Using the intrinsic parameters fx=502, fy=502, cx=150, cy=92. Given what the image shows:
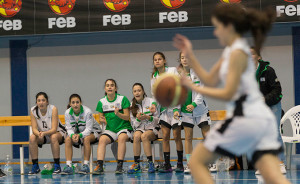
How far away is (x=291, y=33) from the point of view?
1062 centimetres

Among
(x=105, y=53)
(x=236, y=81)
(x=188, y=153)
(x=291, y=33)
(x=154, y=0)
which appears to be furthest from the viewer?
(x=105, y=53)

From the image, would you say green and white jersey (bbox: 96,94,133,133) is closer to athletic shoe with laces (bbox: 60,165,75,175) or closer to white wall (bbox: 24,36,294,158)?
athletic shoe with laces (bbox: 60,165,75,175)

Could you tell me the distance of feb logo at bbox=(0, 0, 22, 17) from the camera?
9.65 m

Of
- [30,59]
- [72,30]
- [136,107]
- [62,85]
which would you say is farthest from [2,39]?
[136,107]

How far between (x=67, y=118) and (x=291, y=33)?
5.23 meters

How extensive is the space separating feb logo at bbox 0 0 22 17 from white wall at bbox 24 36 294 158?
1.91 m

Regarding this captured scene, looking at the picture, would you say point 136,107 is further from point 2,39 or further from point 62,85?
point 2,39

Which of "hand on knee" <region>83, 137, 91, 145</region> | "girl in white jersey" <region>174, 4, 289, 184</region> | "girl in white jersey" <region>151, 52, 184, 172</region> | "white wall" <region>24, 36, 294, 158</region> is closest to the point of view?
"girl in white jersey" <region>174, 4, 289, 184</region>

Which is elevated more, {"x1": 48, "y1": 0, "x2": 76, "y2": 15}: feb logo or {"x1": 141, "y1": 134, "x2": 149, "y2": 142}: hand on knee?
{"x1": 48, "y1": 0, "x2": 76, "y2": 15}: feb logo

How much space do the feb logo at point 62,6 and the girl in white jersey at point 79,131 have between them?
206 centimetres

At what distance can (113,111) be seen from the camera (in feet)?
26.8

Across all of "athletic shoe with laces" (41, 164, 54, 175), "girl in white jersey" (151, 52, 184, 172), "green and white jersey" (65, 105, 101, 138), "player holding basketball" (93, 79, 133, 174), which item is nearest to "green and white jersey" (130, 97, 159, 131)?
"player holding basketball" (93, 79, 133, 174)

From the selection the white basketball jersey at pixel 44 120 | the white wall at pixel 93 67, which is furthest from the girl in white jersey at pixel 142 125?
the white wall at pixel 93 67

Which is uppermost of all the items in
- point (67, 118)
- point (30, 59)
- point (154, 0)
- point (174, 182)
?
point (154, 0)
